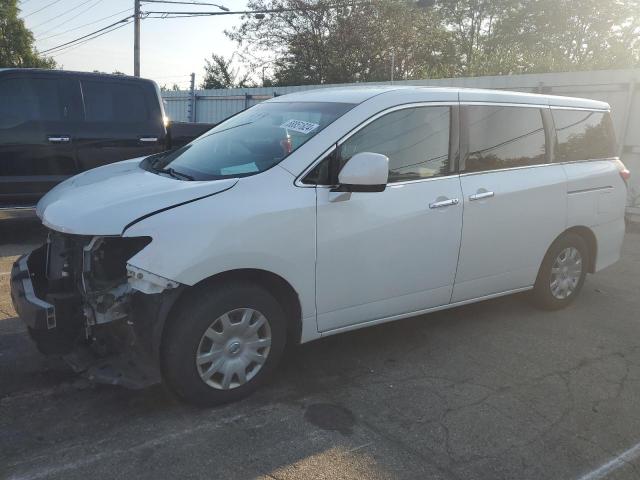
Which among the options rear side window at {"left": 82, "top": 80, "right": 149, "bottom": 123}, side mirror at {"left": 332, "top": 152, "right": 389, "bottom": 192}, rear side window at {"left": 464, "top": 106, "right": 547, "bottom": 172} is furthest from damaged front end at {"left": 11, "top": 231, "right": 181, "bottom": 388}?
rear side window at {"left": 82, "top": 80, "right": 149, "bottom": 123}

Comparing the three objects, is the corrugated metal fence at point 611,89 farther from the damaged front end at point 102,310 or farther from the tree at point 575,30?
the tree at point 575,30

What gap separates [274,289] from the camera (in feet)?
11.0

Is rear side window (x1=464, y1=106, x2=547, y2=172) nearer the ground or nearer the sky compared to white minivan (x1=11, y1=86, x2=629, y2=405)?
nearer the sky

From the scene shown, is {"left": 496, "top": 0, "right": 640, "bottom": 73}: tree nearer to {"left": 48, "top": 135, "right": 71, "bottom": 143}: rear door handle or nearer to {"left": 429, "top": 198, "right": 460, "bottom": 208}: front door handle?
{"left": 48, "top": 135, "right": 71, "bottom": 143}: rear door handle

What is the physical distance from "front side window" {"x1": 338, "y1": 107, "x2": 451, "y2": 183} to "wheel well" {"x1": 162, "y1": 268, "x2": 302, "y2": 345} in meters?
0.82

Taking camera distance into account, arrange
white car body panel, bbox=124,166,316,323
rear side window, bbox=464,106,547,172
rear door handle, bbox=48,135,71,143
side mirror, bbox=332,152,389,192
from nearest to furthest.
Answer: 1. white car body panel, bbox=124,166,316,323
2. side mirror, bbox=332,152,389,192
3. rear side window, bbox=464,106,547,172
4. rear door handle, bbox=48,135,71,143

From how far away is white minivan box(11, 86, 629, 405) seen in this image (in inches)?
117

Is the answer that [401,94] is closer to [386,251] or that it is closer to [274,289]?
[386,251]

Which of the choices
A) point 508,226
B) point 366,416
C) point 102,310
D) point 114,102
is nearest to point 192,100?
point 114,102

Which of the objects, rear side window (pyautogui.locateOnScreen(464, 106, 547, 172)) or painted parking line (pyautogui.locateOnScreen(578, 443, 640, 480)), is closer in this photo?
painted parking line (pyautogui.locateOnScreen(578, 443, 640, 480))

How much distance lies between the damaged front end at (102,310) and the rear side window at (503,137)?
2432mm

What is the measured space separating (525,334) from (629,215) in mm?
6651

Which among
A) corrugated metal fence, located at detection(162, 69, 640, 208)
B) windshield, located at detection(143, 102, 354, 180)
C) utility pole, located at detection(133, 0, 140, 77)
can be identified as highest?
utility pole, located at detection(133, 0, 140, 77)

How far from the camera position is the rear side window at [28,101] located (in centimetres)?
617
